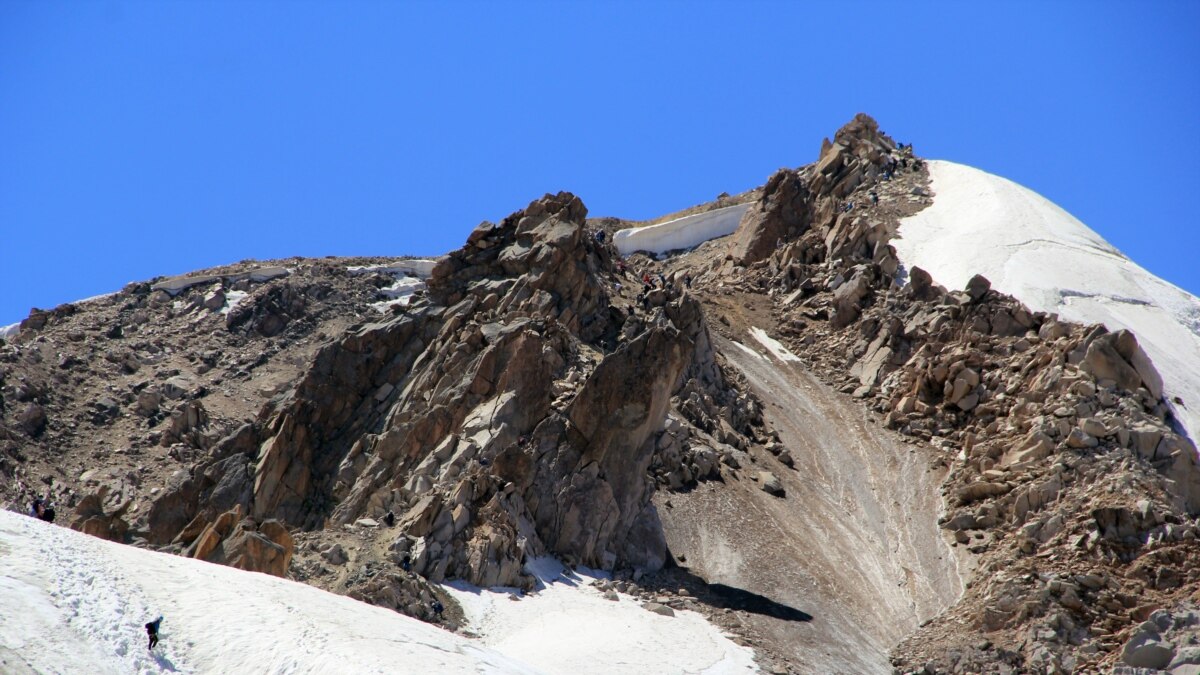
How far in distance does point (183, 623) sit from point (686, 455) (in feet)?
89.6

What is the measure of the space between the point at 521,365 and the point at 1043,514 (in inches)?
760

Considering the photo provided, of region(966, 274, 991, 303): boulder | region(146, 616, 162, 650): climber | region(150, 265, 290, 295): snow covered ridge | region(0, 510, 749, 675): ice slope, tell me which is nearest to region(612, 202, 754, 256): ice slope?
region(150, 265, 290, 295): snow covered ridge

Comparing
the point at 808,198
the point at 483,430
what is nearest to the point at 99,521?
the point at 483,430

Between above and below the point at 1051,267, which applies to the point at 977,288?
below

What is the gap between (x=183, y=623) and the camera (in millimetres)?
31047

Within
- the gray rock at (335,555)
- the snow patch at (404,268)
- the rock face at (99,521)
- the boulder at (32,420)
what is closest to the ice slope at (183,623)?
the gray rock at (335,555)

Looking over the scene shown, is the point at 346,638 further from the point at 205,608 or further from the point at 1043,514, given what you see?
the point at 1043,514

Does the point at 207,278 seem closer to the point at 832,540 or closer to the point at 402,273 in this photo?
the point at 402,273

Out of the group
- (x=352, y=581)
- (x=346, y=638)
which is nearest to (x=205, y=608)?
(x=346, y=638)

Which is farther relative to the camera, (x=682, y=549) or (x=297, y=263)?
(x=297, y=263)

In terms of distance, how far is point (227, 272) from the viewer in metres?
87.6

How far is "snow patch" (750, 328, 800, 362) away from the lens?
7138 centimetres

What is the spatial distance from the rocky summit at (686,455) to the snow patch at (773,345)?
0.26m

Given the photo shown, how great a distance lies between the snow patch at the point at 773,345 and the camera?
71.4 meters
